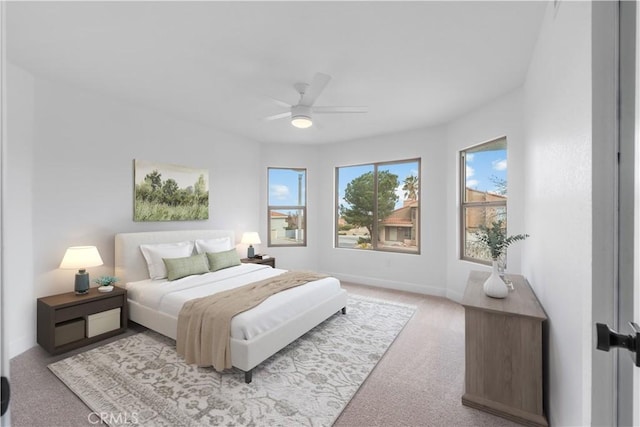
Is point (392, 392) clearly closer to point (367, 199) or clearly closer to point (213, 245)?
point (213, 245)

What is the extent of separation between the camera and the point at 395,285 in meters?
4.92

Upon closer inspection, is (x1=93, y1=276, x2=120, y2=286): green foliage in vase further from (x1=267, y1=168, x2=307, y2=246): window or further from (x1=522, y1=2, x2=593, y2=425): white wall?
(x1=522, y1=2, x2=593, y2=425): white wall

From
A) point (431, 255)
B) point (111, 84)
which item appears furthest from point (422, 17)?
point (431, 255)

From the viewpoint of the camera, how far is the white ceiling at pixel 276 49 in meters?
1.89

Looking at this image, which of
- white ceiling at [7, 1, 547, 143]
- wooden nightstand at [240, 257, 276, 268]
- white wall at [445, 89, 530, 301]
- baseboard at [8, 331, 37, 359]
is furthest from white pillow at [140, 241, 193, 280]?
white wall at [445, 89, 530, 301]

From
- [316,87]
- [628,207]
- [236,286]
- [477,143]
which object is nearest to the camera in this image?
[628,207]

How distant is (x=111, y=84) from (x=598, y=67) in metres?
Answer: 3.90

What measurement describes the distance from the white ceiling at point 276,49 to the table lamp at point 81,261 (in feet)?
5.80

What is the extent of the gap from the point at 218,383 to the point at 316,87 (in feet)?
8.66

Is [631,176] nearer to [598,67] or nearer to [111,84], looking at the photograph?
[598,67]

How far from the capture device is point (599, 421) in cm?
93

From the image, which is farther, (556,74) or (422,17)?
(422,17)

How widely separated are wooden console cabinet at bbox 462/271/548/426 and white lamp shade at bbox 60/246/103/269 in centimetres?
350

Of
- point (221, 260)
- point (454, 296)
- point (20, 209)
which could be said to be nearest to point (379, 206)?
point (454, 296)
